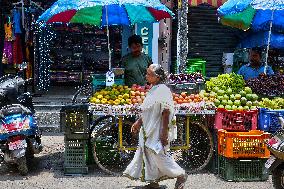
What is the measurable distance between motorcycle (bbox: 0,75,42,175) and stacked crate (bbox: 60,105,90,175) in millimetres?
493

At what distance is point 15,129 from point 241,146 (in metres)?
3.26

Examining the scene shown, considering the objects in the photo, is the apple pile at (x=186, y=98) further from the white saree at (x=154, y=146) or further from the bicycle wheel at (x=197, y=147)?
the white saree at (x=154, y=146)

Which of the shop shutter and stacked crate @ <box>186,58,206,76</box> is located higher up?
the shop shutter

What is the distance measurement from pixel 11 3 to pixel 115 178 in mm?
7793

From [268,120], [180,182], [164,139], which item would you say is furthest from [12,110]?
[268,120]

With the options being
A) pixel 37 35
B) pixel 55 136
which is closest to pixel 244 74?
pixel 55 136

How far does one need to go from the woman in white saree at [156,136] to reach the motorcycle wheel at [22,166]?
1.78 m

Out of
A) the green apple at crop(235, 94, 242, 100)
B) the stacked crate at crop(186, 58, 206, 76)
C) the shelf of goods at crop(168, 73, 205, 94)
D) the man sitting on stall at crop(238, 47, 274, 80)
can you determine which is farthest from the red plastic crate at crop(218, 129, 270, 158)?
the stacked crate at crop(186, 58, 206, 76)

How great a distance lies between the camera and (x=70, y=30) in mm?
14492

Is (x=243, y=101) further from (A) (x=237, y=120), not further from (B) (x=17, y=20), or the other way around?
(B) (x=17, y=20)

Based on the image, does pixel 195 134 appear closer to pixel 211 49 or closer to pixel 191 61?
pixel 191 61

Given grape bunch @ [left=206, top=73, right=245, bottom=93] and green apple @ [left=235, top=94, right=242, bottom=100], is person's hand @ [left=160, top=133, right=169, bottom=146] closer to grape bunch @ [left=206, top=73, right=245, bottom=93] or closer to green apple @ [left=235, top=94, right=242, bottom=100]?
green apple @ [left=235, top=94, right=242, bottom=100]

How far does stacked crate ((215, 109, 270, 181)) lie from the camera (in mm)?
7434

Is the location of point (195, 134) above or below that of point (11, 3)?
below
